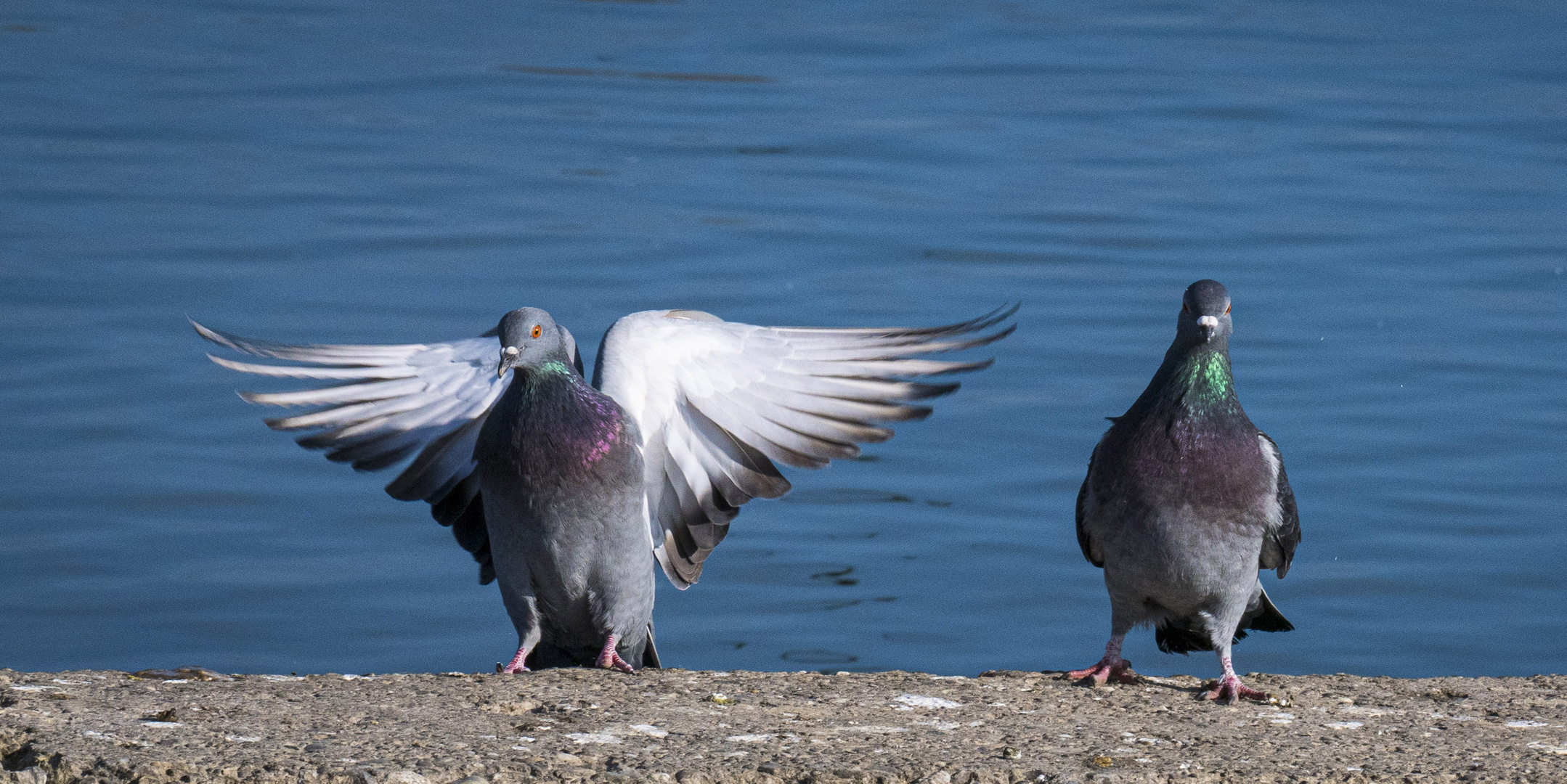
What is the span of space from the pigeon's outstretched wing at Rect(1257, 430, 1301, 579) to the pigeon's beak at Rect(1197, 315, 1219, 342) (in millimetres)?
361

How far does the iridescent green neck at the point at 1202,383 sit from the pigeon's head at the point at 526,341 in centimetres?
189

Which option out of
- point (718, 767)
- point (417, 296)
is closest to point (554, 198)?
point (417, 296)

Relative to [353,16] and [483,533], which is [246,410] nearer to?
[483,533]

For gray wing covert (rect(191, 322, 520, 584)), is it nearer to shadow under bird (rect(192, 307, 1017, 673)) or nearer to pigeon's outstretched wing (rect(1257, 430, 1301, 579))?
shadow under bird (rect(192, 307, 1017, 673))

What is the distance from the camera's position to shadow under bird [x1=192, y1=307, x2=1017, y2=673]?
238 inches

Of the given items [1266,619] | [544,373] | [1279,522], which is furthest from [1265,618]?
[544,373]

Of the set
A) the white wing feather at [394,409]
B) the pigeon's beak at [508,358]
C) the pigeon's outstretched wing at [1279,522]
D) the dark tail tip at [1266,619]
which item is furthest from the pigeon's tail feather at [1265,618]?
the white wing feather at [394,409]

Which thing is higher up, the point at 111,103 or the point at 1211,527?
the point at 111,103

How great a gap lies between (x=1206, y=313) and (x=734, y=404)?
1676mm

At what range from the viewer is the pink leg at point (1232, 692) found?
5.35 metres

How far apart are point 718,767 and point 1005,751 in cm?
71

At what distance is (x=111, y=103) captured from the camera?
60.4 feet

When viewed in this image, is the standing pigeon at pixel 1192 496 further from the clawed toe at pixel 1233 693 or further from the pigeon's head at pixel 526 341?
the pigeon's head at pixel 526 341

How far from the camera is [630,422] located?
613cm
